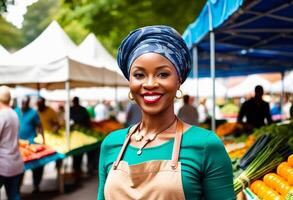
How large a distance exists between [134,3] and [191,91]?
4431 millimetres

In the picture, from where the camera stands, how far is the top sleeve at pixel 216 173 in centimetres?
211

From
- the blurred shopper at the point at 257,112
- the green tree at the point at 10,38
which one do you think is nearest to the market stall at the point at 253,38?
the blurred shopper at the point at 257,112

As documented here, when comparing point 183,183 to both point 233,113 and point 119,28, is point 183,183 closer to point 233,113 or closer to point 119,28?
point 119,28

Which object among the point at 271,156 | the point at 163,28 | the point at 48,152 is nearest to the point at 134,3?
the point at 48,152

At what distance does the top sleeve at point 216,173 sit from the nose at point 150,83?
326mm

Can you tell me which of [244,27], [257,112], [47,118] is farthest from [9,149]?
[257,112]

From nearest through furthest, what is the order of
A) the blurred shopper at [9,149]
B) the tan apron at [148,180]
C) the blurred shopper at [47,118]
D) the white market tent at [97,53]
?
the tan apron at [148,180], the blurred shopper at [9,149], the blurred shopper at [47,118], the white market tent at [97,53]

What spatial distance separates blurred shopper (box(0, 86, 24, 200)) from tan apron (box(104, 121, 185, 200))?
532 centimetres

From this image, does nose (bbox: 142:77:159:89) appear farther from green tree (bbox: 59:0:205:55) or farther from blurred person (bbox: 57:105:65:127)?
green tree (bbox: 59:0:205:55)

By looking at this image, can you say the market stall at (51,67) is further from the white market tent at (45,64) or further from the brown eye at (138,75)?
the brown eye at (138,75)

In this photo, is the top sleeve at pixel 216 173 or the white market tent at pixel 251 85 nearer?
the top sleeve at pixel 216 173

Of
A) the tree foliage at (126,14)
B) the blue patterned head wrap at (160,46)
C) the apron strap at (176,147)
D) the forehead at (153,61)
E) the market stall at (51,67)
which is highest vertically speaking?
the tree foliage at (126,14)

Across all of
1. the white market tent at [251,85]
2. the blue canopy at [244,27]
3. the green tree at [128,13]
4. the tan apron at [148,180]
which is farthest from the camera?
the white market tent at [251,85]

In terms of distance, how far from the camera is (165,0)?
17922 millimetres
